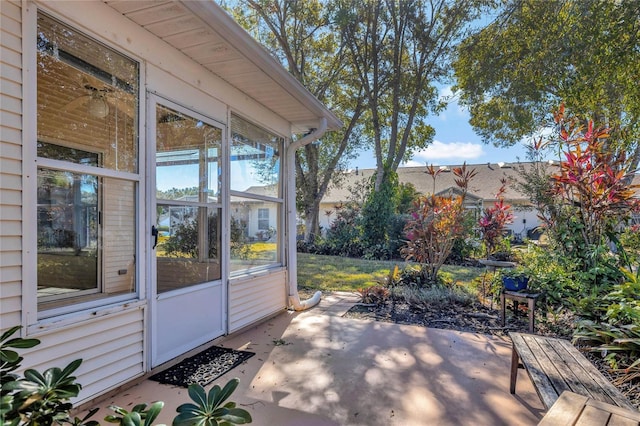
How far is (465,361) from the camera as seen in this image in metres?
3.27

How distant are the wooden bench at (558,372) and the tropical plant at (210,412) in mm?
1595

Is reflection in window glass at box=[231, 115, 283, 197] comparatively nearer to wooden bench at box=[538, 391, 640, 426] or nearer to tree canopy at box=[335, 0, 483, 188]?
wooden bench at box=[538, 391, 640, 426]

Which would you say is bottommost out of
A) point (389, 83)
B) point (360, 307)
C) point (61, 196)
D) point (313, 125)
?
point (360, 307)

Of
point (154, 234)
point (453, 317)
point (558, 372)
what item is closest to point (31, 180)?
point (154, 234)

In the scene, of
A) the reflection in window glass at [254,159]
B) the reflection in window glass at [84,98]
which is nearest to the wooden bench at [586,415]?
the reflection in window glass at [84,98]

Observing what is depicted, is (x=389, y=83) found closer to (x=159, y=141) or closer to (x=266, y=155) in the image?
(x=266, y=155)

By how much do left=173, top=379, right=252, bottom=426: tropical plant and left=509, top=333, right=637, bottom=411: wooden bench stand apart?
5.23ft

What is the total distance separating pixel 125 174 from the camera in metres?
Result: 2.72

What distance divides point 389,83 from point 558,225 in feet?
27.4

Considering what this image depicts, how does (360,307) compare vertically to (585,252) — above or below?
below

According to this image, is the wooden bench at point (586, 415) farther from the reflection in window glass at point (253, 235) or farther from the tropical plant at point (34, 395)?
the reflection in window glass at point (253, 235)

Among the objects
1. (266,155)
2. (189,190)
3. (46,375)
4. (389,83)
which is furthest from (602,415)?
(389,83)

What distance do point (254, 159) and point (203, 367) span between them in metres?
2.47

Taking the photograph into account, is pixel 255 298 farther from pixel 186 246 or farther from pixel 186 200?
pixel 186 200
